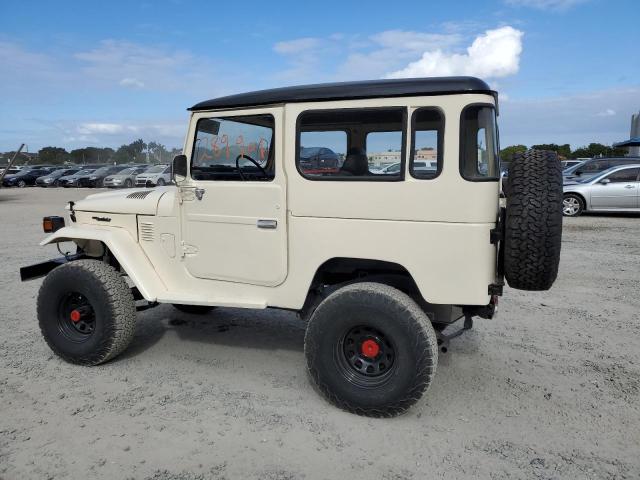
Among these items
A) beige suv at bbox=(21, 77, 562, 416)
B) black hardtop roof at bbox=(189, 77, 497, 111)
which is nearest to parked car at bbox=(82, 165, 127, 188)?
beige suv at bbox=(21, 77, 562, 416)

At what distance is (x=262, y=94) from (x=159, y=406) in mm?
2347

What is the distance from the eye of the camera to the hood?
409cm

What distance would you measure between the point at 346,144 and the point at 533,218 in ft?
4.46

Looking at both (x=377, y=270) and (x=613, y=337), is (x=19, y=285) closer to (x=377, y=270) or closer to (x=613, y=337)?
(x=377, y=270)

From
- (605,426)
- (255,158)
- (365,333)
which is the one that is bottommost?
(605,426)

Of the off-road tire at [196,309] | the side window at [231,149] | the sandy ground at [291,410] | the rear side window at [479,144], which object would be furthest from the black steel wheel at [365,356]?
the off-road tire at [196,309]

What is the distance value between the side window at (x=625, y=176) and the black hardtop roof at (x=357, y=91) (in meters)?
12.1

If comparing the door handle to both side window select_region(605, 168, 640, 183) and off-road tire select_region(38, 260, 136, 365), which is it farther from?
side window select_region(605, 168, 640, 183)

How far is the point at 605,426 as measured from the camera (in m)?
3.22

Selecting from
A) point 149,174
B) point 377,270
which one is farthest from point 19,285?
point 149,174

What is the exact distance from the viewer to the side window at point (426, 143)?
316 cm

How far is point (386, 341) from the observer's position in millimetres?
3332

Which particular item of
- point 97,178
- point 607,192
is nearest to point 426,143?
point 607,192

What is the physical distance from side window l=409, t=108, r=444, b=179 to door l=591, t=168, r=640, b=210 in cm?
1228
